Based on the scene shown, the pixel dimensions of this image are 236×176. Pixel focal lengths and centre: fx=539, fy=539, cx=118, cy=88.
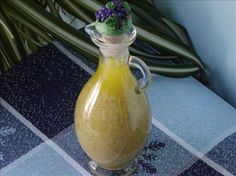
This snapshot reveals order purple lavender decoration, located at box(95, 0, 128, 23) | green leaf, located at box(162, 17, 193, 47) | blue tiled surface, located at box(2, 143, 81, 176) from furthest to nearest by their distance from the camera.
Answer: green leaf, located at box(162, 17, 193, 47) < blue tiled surface, located at box(2, 143, 81, 176) < purple lavender decoration, located at box(95, 0, 128, 23)

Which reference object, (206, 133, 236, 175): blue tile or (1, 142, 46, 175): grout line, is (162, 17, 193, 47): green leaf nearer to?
(206, 133, 236, 175): blue tile

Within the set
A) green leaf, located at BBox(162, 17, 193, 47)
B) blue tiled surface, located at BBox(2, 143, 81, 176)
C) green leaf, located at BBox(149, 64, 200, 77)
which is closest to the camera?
blue tiled surface, located at BBox(2, 143, 81, 176)

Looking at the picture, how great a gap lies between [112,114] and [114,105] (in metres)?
0.01

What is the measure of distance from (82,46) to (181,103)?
0.64 feet

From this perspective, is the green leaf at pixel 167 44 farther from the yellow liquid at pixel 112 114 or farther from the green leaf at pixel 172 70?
the yellow liquid at pixel 112 114

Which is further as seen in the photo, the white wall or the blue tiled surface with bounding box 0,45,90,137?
the white wall

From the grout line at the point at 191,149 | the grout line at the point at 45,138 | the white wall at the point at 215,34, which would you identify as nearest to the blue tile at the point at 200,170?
the grout line at the point at 191,149

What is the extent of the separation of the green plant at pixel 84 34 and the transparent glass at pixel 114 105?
0.22m

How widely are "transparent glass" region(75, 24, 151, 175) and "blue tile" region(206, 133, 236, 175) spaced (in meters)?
0.14

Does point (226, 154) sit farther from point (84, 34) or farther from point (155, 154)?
point (84, 34)

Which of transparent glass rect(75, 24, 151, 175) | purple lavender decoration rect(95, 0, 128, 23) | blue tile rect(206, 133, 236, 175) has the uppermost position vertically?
purple lavender decoration rect(95, 0, 128, 23)

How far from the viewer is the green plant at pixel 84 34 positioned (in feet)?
3.08

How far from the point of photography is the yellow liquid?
0.69 metres

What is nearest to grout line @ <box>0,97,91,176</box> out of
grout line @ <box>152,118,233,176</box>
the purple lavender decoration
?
grout line @ <box>152,118,233,176</box>
